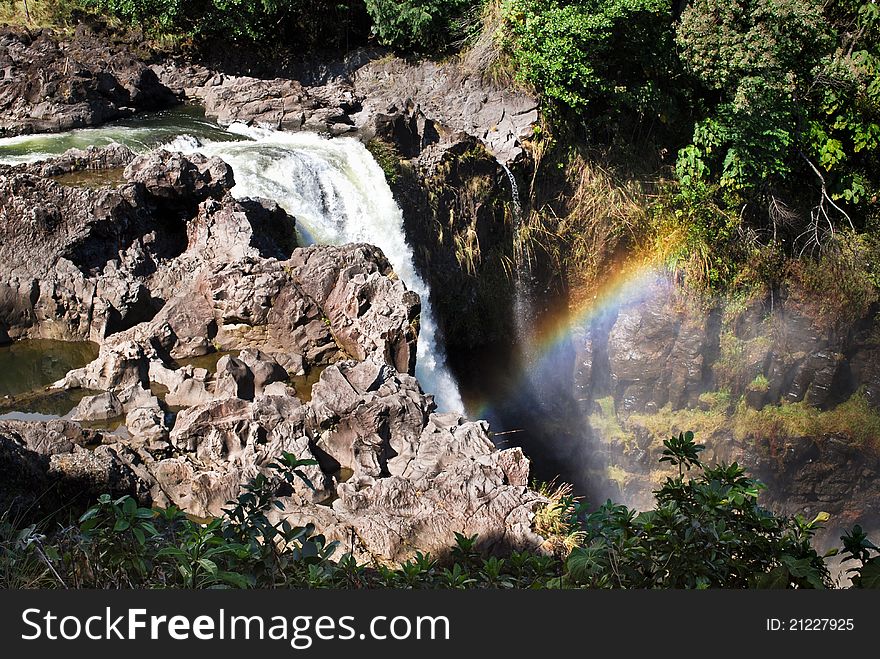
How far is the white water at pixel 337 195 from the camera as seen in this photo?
13.0m

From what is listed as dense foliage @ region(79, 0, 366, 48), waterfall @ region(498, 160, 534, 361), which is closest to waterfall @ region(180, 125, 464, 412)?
waterfall @ region(498, 160, 534, 361)

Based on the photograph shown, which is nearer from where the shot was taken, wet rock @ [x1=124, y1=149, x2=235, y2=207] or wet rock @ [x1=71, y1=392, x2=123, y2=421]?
wet rock @ [x1=71, y1=392, x2=123, y2=421]

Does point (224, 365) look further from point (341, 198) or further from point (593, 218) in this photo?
point (593, 218)

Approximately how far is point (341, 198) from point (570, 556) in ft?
32.7

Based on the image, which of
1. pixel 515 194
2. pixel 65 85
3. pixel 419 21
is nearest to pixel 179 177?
pixel 65 85

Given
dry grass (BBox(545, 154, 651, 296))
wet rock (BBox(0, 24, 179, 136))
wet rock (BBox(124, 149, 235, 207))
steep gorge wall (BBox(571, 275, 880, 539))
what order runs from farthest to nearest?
1. steep gorge wall (BBox(571, 275, 880, 539))
2. dry grass (BBox(545, 154, 651, 296))
3. wet rock (BBox(0, 24, 179, 136))
4. wet rock (BBox(124, 149, 235, 207))

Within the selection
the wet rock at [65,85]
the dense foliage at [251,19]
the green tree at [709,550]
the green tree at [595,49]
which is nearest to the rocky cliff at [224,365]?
the wet rock at [65,85]

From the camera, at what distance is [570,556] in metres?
4.21

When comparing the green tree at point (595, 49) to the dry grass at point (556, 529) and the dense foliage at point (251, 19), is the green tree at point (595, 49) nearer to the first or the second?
the dense foliage at point (251, 19)

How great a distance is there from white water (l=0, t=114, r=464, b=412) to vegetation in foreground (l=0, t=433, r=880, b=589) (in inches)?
344

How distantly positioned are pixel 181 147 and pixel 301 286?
16.0 feet

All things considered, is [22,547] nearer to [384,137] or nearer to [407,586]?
[407,586]

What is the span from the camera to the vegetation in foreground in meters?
3.90

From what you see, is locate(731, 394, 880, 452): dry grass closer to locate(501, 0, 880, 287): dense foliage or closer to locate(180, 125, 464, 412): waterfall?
locate(501, 0, 880, 287): dense foliage
